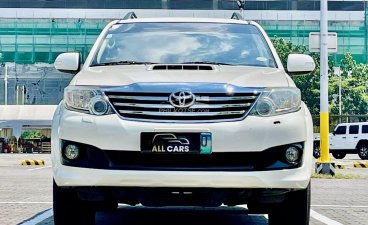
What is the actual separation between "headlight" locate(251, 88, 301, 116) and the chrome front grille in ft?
0.29

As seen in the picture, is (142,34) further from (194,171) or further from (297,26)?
(297,26)

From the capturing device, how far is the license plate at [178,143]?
15.5 feet

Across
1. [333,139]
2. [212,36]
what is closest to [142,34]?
[212,36]

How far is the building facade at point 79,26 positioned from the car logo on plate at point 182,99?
193 feet

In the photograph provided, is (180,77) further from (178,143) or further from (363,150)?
(363,150)

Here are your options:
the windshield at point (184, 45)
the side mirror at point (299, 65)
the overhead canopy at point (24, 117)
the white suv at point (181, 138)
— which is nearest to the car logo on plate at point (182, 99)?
the white suv at point (181, 138)

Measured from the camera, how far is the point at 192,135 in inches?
187


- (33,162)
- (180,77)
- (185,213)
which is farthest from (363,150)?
(180,77)

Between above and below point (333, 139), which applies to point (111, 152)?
above

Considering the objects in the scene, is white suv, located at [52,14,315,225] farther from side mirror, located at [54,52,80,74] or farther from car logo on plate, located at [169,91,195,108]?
side mirror, located at [54,52,80,74]

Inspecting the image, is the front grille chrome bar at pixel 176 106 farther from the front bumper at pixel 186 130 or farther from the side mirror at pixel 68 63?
the side mirror at pixel 68 63

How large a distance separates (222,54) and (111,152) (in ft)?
5.28

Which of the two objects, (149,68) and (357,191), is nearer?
(149,68)

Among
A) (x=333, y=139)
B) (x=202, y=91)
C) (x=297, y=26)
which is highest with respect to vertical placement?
(x=297, y=26)
